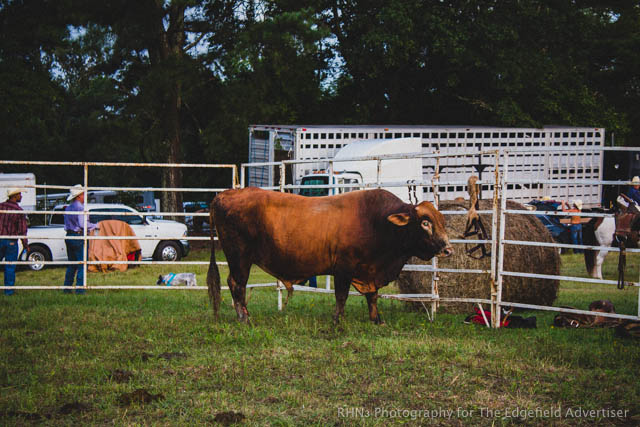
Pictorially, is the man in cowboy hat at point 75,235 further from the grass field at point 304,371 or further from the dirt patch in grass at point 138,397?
the dirt patch in grass at point 138,397

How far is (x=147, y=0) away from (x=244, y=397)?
62.8ft

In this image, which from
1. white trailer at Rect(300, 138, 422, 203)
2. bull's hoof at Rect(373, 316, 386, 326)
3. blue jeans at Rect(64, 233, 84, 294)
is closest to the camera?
bull's hoof at Rect(373, 316, 386, 326)

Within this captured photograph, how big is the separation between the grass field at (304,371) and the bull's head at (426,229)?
36.2 inches

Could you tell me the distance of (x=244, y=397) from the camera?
531 cm

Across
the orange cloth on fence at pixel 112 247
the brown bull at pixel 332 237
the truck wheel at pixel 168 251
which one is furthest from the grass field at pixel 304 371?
the truck wheel at pixel 168 251

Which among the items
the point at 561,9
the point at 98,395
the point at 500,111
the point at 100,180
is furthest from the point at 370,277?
the point at 100,180

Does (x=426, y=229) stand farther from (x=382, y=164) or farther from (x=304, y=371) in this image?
(x=382, y=164)

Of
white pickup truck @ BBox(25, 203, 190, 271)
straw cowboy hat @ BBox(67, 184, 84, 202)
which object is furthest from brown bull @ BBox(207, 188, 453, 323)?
white pickup truck @ BBox(25, 203, 190, 271)

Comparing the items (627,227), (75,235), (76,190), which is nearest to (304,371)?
(627,227)

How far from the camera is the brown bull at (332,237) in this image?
25.7ft

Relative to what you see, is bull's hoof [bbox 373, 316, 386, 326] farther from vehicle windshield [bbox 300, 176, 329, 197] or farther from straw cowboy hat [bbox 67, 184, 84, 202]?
vehicle windshield [bbox 300, 176, 329, 197]

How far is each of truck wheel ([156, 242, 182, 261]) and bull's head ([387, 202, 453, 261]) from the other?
12.4m

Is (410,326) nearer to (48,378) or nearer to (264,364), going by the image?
(264,364)

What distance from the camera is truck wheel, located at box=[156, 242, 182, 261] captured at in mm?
19125
